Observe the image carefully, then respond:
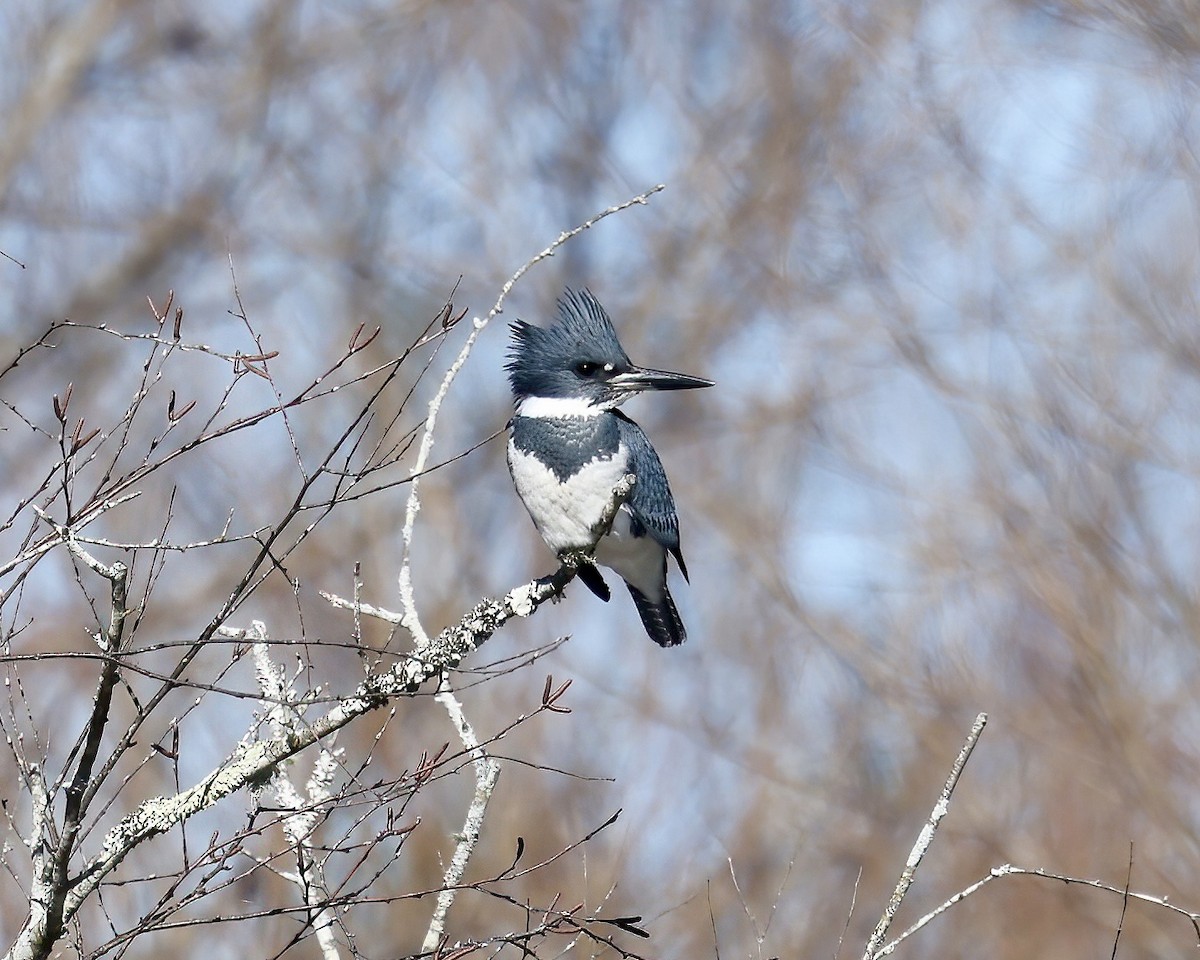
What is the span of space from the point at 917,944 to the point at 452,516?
446cm

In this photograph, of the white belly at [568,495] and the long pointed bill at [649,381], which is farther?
the long pointed bill at [649,381]

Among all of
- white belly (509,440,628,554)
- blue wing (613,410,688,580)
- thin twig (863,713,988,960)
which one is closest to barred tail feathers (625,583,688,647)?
blue wing (613,410,688,580)

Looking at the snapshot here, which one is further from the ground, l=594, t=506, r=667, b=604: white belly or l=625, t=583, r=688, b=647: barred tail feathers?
l=594, t=506, r=667, b=604: white belly

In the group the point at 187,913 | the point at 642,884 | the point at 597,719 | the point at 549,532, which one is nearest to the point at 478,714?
the point at 597,719

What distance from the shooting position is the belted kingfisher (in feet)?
13.2

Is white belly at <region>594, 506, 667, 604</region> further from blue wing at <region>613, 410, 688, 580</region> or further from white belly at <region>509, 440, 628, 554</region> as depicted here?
white belly at <region>509, 440, 628, 554</region>

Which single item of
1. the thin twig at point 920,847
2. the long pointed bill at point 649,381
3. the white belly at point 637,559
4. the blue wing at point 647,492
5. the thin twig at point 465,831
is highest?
the long pointed bill at point 649,381

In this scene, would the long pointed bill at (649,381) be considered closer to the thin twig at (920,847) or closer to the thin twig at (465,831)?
the thin twig at (465,831)

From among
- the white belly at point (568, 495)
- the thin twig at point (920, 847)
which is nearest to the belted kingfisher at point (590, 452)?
the white belly at point (568, 495)

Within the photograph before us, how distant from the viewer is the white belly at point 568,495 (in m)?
3.98

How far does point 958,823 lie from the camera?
868cm

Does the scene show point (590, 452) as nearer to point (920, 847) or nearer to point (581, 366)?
point (581, 366)

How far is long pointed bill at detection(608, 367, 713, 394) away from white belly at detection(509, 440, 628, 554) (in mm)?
218

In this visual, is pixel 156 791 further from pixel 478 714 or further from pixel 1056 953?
pixel 1056 953
